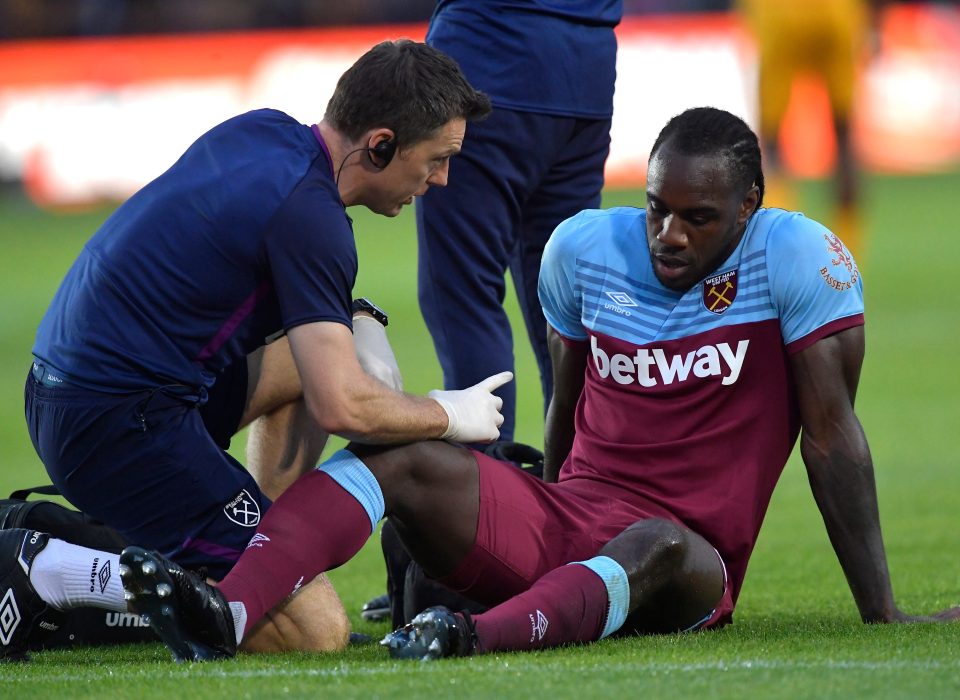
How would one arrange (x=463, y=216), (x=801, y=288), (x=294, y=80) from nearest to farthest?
(x=801, y=288), (x=463, y=216), (x=294, y=80)

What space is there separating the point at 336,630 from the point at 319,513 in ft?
1.25

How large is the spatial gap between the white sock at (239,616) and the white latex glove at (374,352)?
68 cm

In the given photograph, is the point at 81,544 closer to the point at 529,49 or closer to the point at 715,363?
the point at 715,363

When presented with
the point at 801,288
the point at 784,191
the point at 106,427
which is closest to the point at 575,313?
the point at 801,288

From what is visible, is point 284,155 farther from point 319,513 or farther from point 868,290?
point 868,290

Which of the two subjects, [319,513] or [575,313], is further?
[575,313]

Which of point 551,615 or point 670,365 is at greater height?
point 670,365

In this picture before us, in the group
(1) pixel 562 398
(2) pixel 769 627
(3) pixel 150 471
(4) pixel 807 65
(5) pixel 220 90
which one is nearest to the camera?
(3) pixel 150 471

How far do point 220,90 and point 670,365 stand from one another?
50.2 feet

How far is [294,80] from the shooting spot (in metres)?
18.7

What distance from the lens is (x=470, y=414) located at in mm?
3770

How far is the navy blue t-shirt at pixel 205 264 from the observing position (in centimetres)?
367

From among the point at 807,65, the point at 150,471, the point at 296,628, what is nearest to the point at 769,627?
the point at 296,628

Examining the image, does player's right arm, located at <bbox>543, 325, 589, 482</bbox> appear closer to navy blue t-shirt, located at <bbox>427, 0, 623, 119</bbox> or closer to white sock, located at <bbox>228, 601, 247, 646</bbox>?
navy blue t-shirt, located at <bbox>427, 0, 623, 119</bbox>
